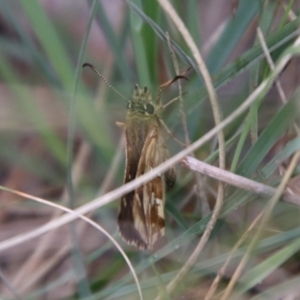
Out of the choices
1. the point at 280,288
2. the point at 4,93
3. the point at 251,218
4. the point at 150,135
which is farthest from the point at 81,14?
the point at 280,288

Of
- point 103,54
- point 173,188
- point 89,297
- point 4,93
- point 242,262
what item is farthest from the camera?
point 103,54

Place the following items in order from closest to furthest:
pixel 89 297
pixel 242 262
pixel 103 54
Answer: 1. pixel 242 262
2. pixel 89 297
3. pixel 103 54

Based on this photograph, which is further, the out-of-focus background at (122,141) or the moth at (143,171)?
the moth at (143,171)

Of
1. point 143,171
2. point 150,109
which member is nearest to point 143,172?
point 143,171

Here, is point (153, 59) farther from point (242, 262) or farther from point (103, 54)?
point (242, 262)

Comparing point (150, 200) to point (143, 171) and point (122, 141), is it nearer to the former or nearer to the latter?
point (143, 171)

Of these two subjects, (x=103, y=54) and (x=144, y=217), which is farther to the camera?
(x=103, y=54)

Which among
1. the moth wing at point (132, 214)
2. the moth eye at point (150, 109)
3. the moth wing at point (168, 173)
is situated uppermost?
the moth eye at point (150, 109)
